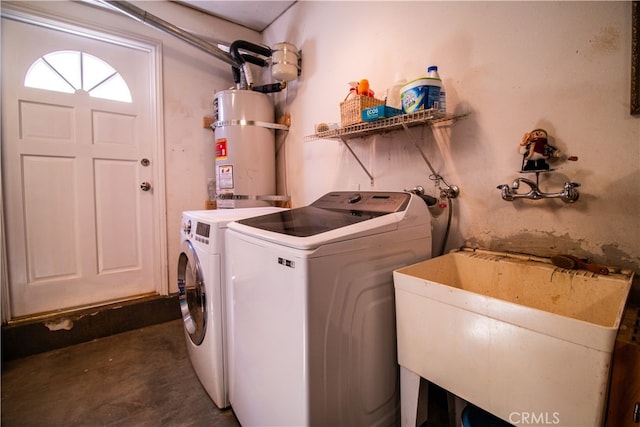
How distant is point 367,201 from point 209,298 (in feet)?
2.82

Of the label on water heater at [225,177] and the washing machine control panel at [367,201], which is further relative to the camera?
the label on water heater at [225,177]

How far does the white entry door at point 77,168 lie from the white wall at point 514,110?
65.9 inches

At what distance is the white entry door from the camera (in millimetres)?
1855

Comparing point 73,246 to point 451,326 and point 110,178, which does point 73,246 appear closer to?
point 110,178

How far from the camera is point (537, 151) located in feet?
3.36

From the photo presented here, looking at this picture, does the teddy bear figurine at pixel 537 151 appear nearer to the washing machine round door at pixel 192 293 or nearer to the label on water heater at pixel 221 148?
the washing machine round door at pixel 192 293

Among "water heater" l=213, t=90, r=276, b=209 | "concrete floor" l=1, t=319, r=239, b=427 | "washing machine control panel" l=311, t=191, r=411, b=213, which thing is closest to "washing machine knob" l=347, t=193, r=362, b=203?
"washing machine control panel" l=311, t=191, r=411, b=213

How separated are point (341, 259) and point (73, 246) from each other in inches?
84.2

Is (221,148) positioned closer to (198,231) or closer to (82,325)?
(198,231)

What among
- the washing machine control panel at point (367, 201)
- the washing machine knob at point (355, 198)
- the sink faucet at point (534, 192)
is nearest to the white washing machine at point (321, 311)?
the washing machine control panel at point (367, 201)

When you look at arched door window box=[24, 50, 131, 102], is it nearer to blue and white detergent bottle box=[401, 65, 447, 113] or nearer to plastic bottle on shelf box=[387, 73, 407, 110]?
plastic bottle on shelf box=[387, 73, 407, 110]

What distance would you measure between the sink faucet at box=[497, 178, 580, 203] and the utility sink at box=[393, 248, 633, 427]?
0.23m

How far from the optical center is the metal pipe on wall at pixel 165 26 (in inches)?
72.7

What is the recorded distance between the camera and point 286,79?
7.16ft
